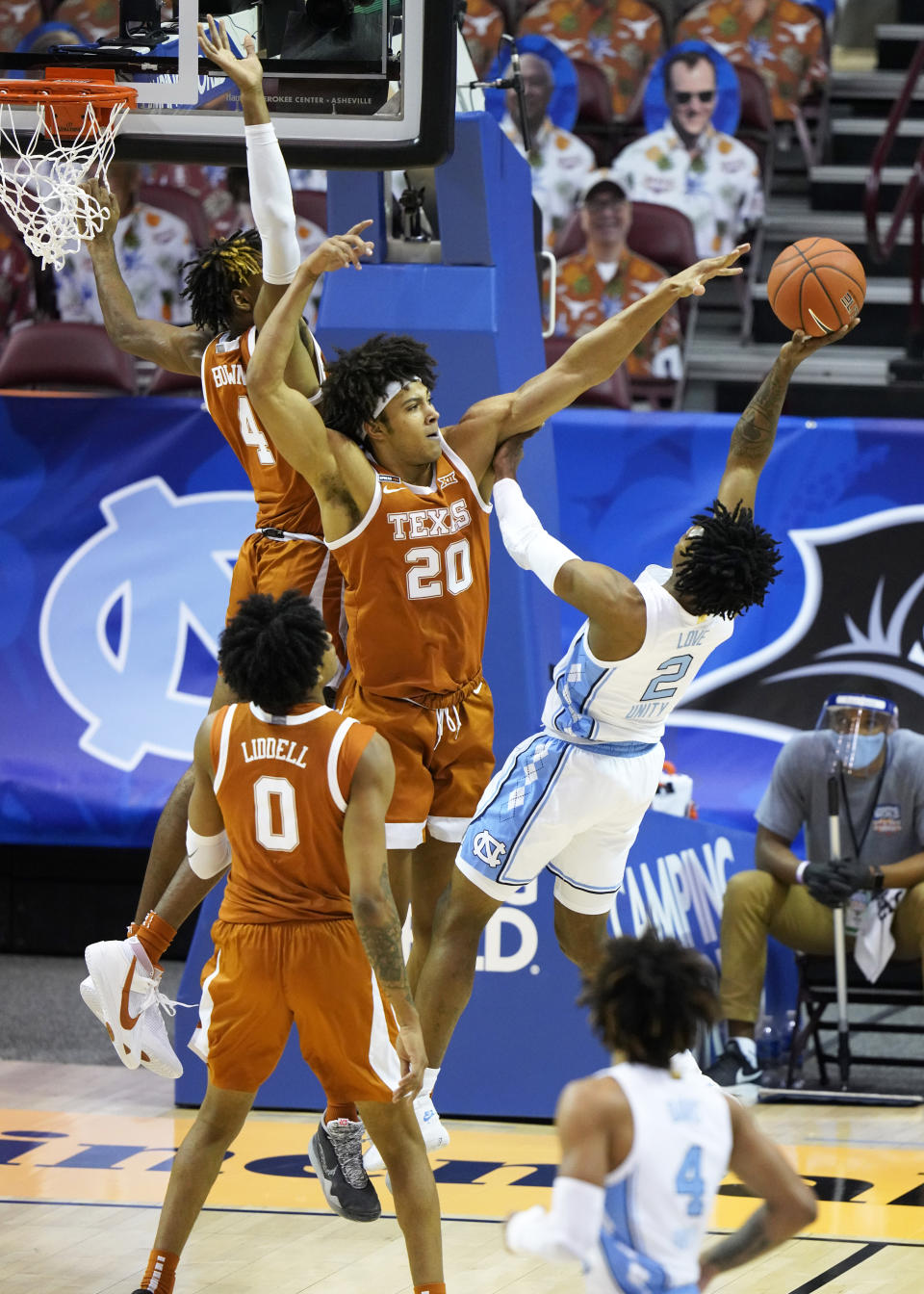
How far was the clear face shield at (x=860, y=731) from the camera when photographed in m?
7.76

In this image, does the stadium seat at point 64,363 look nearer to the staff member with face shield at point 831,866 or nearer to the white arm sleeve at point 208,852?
the staff member with face shield at point 831,866

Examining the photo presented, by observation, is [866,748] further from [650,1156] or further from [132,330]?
[650,1156]

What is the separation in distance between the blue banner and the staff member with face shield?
0.93 meters

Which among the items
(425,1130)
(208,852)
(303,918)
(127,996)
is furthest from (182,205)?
(303,918)

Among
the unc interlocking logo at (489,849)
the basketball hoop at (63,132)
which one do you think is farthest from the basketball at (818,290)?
→ the basketball hoop at (63,132)

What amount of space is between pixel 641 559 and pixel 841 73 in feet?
20.5

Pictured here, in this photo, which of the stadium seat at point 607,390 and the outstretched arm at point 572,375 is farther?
the stadium seat at point 607,390

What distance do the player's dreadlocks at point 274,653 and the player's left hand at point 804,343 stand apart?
1672 mm

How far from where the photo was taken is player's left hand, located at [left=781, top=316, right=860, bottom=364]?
540cm

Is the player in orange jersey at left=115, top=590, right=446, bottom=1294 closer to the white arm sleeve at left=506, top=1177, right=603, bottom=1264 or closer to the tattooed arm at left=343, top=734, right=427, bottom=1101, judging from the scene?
the tattooed arm at left=343, top=734, right=427, bottom=1101

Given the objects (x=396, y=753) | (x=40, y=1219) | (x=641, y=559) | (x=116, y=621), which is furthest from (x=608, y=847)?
(x=116, y=621)

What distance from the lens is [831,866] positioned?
746 centimetres

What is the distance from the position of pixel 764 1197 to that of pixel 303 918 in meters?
1.66

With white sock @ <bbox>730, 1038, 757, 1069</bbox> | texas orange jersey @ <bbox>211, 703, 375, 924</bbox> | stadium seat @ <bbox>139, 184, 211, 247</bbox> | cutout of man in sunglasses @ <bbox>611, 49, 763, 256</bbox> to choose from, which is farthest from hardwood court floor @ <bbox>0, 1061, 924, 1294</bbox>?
cutout of man in sunglasses @ <bbox>611, 49, 763, 256</bbox>
